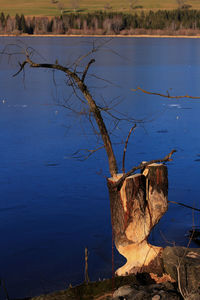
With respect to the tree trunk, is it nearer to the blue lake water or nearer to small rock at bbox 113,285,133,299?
the blue lake water

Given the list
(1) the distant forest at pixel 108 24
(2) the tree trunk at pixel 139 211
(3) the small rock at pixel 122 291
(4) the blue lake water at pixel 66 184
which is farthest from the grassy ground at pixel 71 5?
(3) the small rock at pixel 122 291

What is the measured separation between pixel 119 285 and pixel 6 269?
161 cm

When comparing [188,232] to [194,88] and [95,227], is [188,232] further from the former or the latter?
[194,88]

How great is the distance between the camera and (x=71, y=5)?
13900cm

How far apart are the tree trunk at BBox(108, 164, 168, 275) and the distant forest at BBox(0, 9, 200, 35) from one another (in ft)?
273

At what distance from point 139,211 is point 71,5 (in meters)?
140

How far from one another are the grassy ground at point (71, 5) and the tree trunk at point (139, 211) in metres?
119

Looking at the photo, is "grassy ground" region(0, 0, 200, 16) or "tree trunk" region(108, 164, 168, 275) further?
"grassy ground" region(0, 0, 200, 16)

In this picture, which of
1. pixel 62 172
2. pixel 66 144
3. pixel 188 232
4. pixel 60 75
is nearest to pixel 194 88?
pixel 60 75

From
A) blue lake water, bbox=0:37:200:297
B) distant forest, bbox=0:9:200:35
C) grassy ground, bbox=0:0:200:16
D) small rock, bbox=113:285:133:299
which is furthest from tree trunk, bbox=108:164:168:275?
grassy ground, bbox=0:0:200:16

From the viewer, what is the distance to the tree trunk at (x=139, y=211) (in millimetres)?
5277

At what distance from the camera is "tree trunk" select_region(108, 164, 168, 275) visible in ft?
17.3

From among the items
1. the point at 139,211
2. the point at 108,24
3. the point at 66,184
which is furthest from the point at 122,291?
the point at 108,24

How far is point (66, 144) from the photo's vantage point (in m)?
11.6
